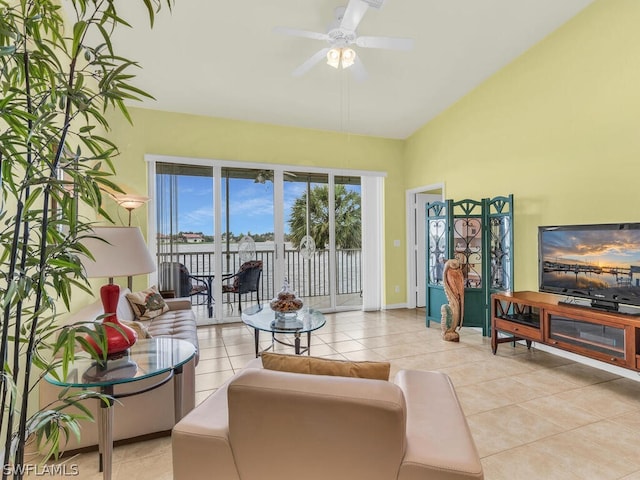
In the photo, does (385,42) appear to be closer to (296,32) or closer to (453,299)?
(296,32)

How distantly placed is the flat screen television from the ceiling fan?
89.1 inches

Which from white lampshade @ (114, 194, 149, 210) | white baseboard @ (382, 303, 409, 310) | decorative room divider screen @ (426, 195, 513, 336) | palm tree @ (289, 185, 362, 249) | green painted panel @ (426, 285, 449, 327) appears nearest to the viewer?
white lampshade @ (114, 194, 149, 210)

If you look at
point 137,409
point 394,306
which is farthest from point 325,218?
point 137,409

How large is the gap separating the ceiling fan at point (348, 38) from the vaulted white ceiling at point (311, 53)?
33 centimetres

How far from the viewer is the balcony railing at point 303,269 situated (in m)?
4.90

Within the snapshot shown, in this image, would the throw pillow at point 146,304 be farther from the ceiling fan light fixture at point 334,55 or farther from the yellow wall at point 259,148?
the ceiling fan light fixture at point 334,55

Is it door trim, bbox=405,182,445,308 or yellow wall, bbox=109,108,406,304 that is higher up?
yellow wall, bbox=109,108,406,304

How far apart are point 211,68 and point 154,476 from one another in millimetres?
3715

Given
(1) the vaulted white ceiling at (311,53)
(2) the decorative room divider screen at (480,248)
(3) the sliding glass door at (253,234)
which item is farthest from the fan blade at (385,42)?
(3) the sliding glass door at (253,234)

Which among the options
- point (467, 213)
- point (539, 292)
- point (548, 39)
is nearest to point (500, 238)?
point (467, 213)

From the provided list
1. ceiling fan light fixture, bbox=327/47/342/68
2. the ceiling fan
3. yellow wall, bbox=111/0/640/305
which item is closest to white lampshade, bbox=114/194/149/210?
yellow wall, bbox=111/0/640/305

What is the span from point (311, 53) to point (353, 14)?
1.22 m

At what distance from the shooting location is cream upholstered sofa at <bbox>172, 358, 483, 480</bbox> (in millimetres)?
1101

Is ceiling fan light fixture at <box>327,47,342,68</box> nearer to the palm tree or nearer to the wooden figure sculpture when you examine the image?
the palm tree
